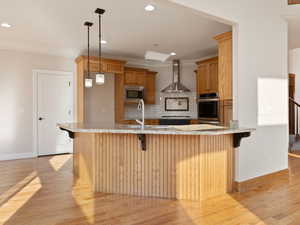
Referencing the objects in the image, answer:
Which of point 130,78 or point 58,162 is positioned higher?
point 130,78

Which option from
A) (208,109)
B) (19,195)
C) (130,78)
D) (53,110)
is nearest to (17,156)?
(53,110)

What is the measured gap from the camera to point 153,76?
22.1 ft

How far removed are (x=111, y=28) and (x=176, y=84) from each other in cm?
307

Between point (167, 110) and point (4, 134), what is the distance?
4.31 meters

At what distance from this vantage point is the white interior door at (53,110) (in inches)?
213

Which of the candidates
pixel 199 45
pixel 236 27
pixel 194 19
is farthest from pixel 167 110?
pixel 236 27

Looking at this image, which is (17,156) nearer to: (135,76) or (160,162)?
(135,76)

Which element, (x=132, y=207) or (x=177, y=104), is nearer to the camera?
(x=132, y=207)

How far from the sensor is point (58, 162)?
474cm

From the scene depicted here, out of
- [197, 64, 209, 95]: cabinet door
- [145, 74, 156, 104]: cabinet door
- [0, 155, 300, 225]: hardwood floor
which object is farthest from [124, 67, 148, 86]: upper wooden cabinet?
[0, 155, 300, 225]: hardwood floor

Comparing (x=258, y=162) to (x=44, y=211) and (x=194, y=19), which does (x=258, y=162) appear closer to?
(x=194, y=19)

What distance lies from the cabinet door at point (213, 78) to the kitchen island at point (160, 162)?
8.12ft

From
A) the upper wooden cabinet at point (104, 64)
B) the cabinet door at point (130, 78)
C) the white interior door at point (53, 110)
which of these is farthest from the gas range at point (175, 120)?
the white interior door at point (53, 110)

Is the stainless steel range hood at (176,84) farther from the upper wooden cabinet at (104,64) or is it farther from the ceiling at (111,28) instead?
the upper wooden cabinet at (104,64)
